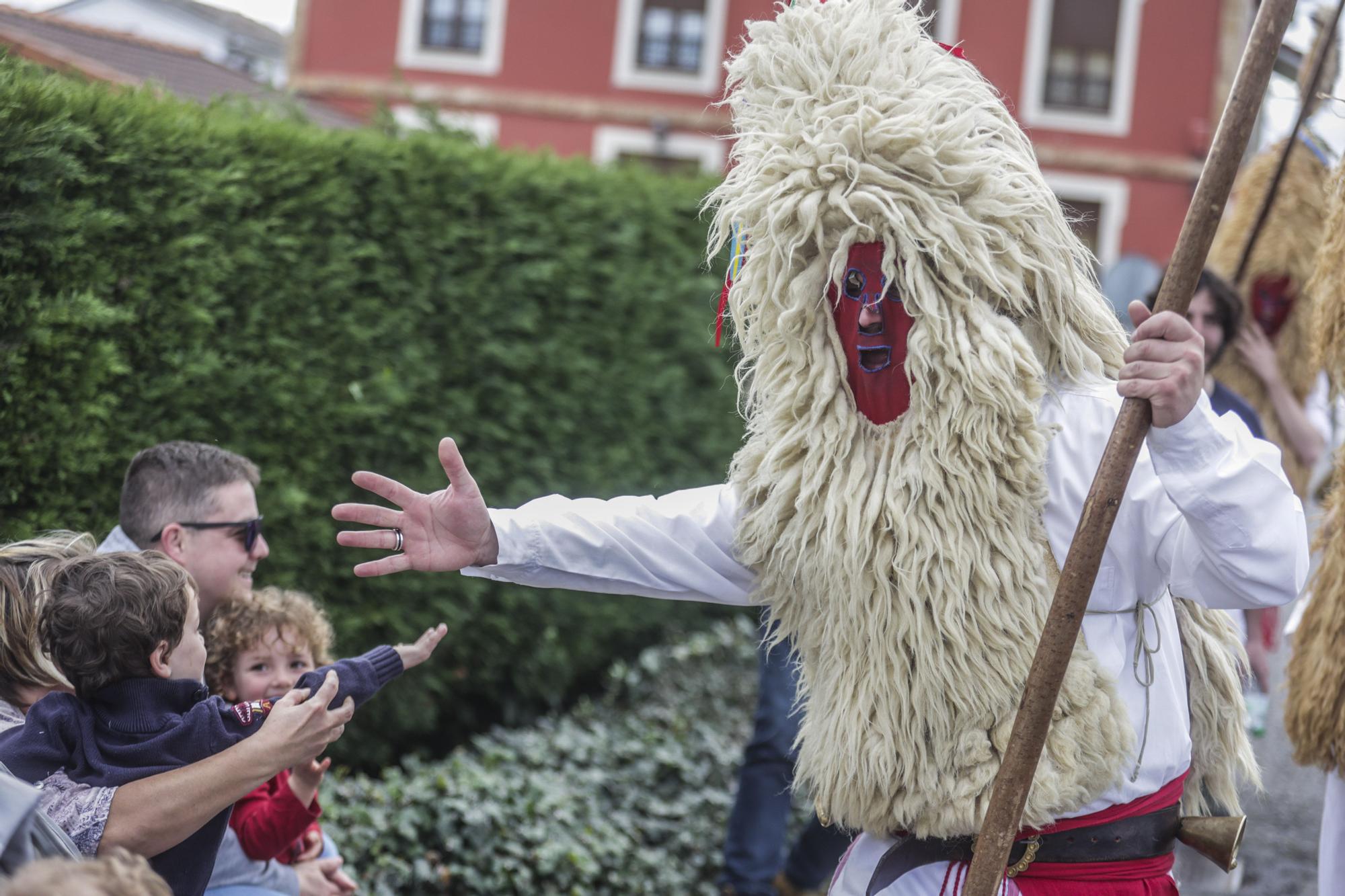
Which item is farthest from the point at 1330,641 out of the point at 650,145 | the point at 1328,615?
the point at 650,145

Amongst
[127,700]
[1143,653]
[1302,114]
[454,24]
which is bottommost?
[127,700]

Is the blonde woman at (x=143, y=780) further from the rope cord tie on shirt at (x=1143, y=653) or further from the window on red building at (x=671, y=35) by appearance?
the window on red building at (x=671, y=35)

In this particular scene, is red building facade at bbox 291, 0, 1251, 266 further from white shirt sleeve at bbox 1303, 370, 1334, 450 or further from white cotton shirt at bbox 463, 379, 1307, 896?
white cotton shirt at bbox 463, 379, 1307, 896

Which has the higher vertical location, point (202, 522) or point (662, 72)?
point (662, 72)

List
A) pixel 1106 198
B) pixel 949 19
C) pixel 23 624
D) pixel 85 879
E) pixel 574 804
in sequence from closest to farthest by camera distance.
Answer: pixel 85 879 → pixel 23 624 → pixel 574 804 → pixel 949 19 → pixel 1106 198

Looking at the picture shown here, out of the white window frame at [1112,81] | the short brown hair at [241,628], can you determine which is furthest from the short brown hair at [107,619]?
the white window frame at [1112,81]

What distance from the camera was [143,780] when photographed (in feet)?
7.63

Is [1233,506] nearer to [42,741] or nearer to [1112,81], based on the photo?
[42,741]

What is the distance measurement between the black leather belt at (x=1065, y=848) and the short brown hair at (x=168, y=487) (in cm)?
186

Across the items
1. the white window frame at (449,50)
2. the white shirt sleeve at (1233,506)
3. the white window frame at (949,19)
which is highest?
the white window frame at (949,19)

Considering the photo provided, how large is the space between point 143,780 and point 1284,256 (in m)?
4.67

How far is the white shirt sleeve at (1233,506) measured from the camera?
6.72 feet

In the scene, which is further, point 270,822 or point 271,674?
point 271,674

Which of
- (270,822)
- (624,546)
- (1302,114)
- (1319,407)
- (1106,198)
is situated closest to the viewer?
(624,546)
